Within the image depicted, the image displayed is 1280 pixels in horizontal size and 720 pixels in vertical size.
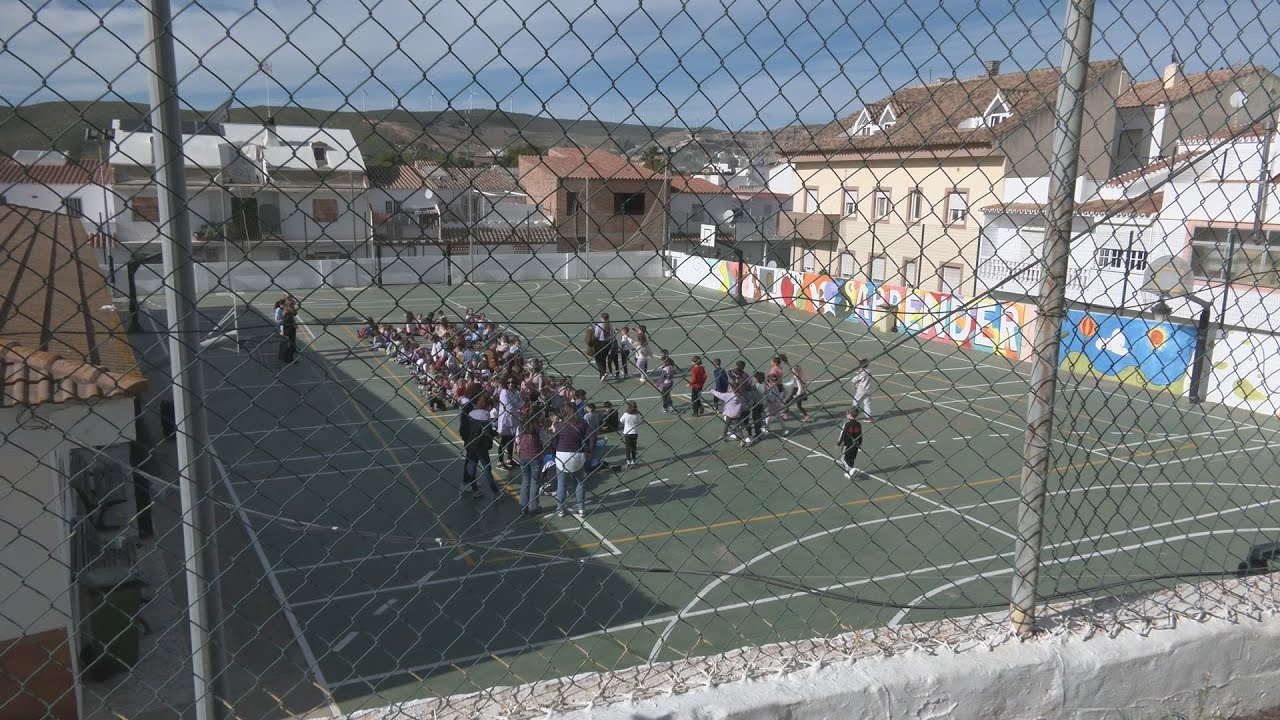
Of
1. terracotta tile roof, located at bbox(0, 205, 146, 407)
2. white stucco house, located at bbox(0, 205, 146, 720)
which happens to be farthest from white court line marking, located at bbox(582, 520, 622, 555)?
terracotta tile roof, located at bbox(0, 205, 146, 407)

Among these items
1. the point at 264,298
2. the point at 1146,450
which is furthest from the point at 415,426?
the point at 264,298

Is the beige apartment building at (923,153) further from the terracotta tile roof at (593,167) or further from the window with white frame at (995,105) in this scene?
the terracotta tile roof at (593,167)

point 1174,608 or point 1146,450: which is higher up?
point 1174,608

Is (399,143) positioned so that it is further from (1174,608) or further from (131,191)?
(1174,608)

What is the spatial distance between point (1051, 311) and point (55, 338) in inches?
147

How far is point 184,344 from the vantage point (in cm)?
192

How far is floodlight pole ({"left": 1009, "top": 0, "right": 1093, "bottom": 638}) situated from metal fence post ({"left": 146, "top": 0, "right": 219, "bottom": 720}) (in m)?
2.12

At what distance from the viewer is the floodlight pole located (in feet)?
8.30

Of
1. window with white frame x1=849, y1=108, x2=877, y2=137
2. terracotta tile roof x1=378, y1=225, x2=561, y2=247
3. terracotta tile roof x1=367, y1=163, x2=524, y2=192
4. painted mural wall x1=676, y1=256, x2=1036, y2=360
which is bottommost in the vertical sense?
painted mural wall x1=676, y1=256, x2=1036, y2=360

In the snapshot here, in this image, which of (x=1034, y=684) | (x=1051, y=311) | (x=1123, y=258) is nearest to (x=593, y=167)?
(x=1051, y=311)

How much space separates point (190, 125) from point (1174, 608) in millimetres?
3175

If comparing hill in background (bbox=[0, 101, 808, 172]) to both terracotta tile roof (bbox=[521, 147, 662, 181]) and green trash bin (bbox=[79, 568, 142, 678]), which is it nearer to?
terracotta tile roof (bbox=[521, 147, 662, 181])

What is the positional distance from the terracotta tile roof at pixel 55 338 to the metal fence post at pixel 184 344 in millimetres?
152

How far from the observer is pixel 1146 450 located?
16.0 m
